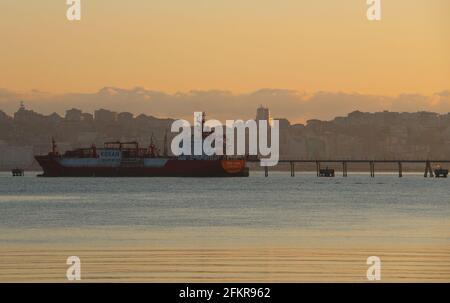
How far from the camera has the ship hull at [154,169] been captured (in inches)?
7018

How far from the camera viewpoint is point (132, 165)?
186500 millimetres

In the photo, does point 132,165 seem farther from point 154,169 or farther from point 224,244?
point 224,244

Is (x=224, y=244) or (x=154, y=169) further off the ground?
(x=154, y=169)

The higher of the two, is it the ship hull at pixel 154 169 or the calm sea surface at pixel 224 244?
the ship hull at pixel 154 169

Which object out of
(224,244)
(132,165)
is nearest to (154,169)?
(132,165)

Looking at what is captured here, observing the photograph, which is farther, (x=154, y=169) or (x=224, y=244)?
(x=154, y=169)

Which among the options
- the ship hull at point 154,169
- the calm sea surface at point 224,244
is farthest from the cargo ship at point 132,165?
the calm sea surface at point 224,244

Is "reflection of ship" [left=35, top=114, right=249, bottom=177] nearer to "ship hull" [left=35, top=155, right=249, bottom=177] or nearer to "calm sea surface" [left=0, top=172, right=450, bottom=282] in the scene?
"ship hull" [left=35, top=155, right=249, bottom=177]

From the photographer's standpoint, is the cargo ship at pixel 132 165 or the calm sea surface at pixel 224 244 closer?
the calm sea surface at pixel 224 244

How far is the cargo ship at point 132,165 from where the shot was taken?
180125 mm

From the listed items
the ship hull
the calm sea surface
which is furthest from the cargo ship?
the calm sea surface

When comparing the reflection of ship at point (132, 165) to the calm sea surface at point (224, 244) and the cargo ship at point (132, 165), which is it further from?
the calm sea surface at point (224, 244)

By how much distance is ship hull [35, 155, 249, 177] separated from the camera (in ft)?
585
